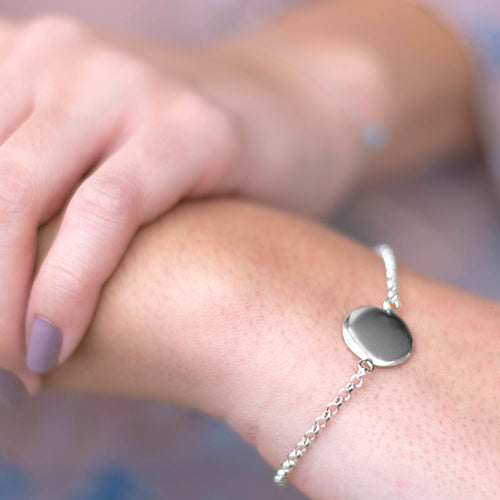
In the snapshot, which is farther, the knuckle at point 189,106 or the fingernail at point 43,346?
the knuckle at point 189,106

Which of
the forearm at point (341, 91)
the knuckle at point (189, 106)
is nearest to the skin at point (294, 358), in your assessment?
the knuckle at point (189, 106)

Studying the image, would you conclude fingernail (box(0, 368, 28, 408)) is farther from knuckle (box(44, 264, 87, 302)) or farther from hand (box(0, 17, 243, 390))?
knuckle (box(44, 264, 87, 302))

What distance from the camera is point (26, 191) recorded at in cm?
67

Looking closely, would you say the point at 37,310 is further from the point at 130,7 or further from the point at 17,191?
the point at 130,7

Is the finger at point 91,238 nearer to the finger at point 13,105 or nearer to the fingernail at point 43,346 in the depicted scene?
the fingernail at point 43,346

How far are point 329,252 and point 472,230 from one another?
738mm

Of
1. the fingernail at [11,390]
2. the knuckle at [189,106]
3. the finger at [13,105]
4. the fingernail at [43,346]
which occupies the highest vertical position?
the knuckle at [189,106]

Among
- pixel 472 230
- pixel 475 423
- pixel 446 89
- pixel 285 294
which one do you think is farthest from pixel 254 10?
pixel 475 423

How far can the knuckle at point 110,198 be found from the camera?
2.18 feet

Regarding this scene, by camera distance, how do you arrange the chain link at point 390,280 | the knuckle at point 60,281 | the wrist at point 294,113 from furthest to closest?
the wrist at point 294,113 < the chain link at point 390,280 < the knuckle at point 60,281

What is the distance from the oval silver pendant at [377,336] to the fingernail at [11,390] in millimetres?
400

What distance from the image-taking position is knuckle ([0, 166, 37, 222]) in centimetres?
66

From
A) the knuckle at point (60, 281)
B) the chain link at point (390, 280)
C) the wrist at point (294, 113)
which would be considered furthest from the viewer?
the wrist at point (294, 113)

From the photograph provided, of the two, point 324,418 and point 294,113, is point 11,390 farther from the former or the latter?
point 294,113
